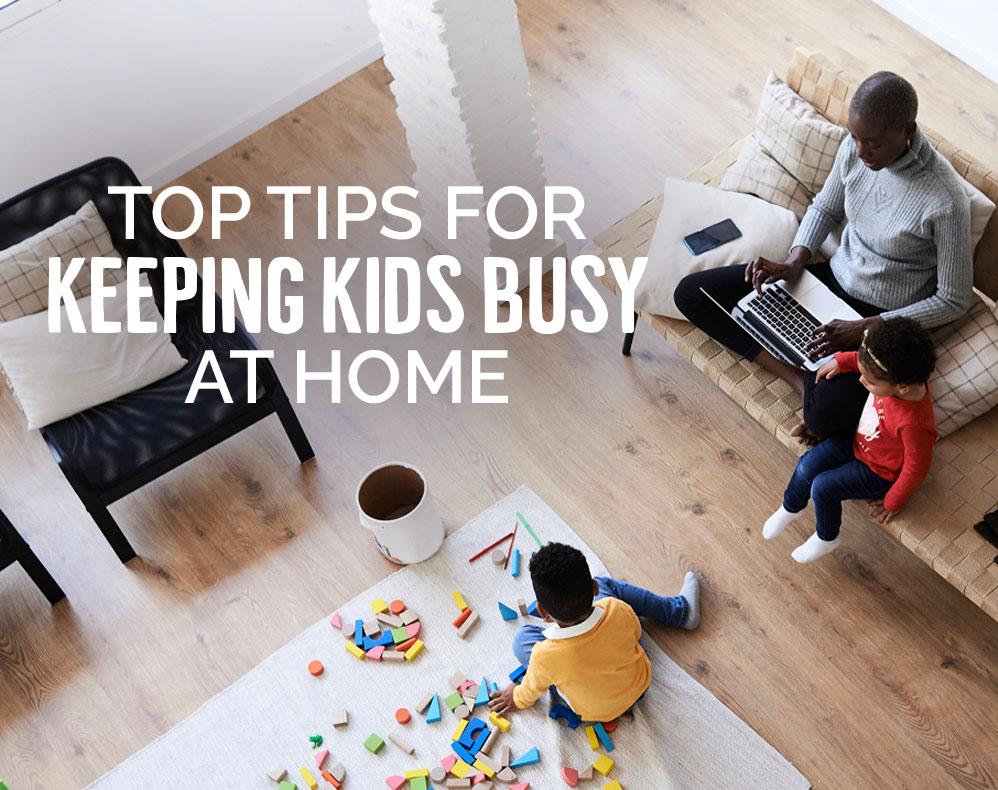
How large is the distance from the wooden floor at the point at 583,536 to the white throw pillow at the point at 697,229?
434mm

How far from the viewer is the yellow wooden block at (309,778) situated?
2836 millimetres

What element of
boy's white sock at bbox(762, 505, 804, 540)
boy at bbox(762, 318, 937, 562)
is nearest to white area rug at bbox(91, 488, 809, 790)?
boy's white sock at bbox(762, 505, 804, 540)

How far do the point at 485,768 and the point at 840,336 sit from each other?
4.57 ft

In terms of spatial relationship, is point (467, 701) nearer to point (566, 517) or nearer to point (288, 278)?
point (566, 517)

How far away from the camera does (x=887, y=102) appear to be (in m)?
2.56

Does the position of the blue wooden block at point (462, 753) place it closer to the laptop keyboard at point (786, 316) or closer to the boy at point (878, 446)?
the boy at point (878, 446)

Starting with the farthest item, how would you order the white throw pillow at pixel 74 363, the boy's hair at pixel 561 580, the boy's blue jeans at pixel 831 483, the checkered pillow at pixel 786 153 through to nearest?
the white throw pillow at pixel 74 363, the checkered pillow at pixel 786 153, the boy's blue jeans at pixel 831 483, the boy's hair at pixel 561 580

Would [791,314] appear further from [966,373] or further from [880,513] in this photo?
[880,513]

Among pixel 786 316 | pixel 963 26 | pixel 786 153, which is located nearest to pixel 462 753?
pixel 786 316

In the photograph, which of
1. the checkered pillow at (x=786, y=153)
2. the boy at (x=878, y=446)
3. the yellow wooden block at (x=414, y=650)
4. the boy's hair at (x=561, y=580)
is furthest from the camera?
the checkered pillow at (x=786, y=153)

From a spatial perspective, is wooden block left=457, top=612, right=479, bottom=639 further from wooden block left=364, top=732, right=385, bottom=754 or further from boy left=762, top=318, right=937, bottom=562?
boy left=762, top=318, right=937, bottom=562

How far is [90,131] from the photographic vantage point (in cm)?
397

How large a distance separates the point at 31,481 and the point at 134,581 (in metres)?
0.54

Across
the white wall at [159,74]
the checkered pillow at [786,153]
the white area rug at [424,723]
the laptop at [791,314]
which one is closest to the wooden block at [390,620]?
the white area rug at [424,723]
